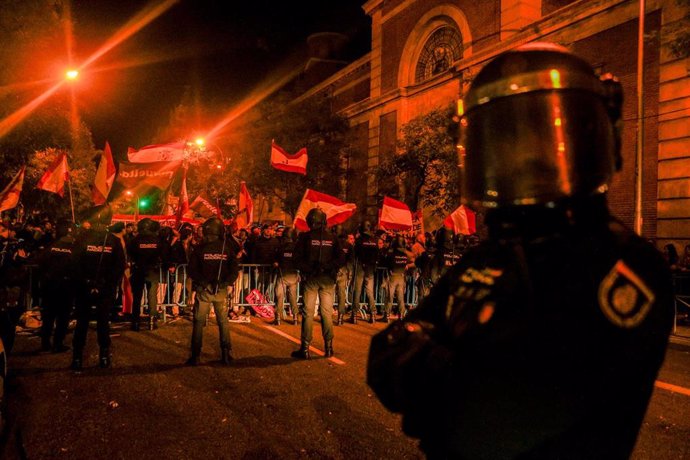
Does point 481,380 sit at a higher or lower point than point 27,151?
lower

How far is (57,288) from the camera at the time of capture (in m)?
7.58

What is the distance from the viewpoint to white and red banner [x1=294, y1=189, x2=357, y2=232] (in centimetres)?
1036

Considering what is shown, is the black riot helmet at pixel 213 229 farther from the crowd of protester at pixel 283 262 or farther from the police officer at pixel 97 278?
the crowd of protester at pixel 283 262

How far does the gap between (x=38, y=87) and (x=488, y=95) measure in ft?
54.0

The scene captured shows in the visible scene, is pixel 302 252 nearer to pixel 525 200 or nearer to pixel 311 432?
pixel 311 432

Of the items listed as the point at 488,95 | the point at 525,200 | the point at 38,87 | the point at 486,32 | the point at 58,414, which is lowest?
the point at 58,414

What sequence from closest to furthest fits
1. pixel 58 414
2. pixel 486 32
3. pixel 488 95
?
pixel 488 95, pixel 58 414, pixel 486 32

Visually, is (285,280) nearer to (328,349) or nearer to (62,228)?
(328,349)

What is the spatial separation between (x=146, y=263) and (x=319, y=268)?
14.2 ft

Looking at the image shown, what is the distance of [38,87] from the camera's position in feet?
48.3

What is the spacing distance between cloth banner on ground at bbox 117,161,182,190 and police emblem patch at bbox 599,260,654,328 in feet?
40.8

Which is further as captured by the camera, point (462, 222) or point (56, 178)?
point (462, 222)

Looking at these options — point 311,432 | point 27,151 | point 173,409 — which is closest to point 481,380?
point 311,432

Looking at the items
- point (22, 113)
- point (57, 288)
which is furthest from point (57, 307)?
point (22, 113)
